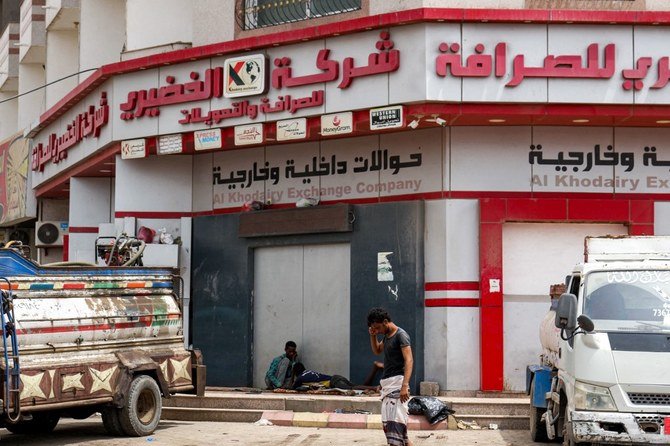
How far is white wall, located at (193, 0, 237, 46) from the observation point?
21.1 m

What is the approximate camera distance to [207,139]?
19.9m

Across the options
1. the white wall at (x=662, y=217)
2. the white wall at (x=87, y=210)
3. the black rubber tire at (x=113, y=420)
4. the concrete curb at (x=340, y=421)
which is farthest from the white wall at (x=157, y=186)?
the white wall at (x=662, y=217)

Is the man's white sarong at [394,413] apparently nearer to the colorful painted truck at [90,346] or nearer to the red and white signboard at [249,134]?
the colorful painted truck at [90,346]

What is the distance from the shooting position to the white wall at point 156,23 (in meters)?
22.6

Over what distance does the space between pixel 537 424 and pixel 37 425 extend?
6.38 metres

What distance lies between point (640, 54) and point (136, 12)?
9916 mm

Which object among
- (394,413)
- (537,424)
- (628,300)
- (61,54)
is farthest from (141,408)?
(61,54)

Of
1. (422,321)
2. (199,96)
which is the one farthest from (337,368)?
(199,96)

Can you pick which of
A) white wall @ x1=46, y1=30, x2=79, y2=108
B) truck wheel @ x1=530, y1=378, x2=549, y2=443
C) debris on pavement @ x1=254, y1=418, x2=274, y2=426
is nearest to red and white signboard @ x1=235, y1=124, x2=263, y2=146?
debris on pavement @ x1=254, y1=418, x2=274, y2=426

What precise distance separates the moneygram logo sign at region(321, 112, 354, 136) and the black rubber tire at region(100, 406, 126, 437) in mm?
5883

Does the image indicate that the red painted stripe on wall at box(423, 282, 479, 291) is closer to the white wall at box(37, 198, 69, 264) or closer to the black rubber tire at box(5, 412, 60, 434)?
the black rubber tire at box(5, 412, 60, 434)

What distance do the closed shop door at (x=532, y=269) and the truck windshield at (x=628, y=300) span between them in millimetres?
6003

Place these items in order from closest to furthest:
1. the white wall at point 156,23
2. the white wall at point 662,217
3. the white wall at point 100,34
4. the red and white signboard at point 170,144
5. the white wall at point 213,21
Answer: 1. the white wall at point 662,217
2. the red and white signboard at point 170,144
3. the white wall at point 213,21
4. the white wall at point 156,23
5. the white wall at point 100,34

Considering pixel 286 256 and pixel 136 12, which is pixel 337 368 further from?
pixel 136 12
